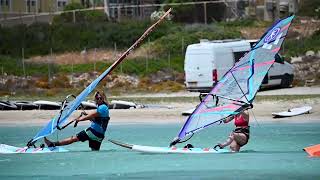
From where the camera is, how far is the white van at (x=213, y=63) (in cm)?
2912

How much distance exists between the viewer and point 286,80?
99.5 feet

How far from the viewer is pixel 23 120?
25.2 metres

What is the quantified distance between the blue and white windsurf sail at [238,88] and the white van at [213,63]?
12.7 metres

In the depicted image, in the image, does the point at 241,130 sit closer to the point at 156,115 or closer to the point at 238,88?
the point at 238,88

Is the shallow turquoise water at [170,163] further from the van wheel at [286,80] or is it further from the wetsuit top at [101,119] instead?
the van wheel at [286,80]

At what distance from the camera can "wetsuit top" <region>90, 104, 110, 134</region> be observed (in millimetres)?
16156

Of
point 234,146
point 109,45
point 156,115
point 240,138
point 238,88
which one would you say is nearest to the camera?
point 240,138

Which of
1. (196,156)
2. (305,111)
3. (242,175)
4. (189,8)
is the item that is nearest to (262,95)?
(305,111)

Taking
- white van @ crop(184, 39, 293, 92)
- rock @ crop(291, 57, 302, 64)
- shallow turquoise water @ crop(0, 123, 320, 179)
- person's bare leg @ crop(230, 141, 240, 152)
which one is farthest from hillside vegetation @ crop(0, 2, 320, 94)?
person's bare leg @ crop(230, 141, 240, 152)

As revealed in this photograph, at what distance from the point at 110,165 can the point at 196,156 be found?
170 centimetres

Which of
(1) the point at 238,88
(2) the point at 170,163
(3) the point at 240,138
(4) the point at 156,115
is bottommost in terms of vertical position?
(4) the point at 156,115

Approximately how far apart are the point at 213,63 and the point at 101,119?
1332cm

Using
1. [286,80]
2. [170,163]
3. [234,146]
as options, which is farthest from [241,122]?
[286,80]

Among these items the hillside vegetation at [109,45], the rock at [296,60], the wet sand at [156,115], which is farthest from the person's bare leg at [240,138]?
the rock at [296,60]
